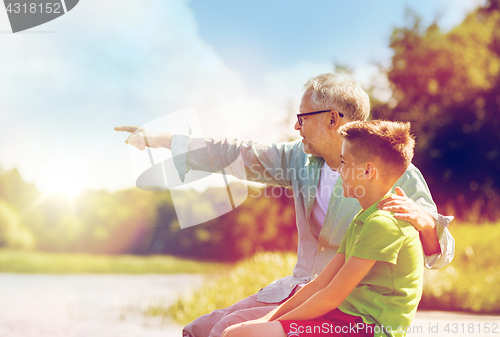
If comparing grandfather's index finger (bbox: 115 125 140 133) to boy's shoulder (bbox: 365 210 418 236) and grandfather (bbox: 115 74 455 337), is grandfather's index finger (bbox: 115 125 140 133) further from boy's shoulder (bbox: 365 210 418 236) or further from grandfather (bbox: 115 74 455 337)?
boy's shoulder (bbox: 365 210 418 236)

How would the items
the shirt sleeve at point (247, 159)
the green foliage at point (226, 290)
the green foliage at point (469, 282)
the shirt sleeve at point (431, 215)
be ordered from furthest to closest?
1. the green foliage at point (469, 282)
2. the green foliage at point (226, 290)
3. the shirt sleeve at point (247, 159)
4. the shirt sleeve at point (431, 215)

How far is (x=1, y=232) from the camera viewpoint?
21234 millimetres

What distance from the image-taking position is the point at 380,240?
4.10ft

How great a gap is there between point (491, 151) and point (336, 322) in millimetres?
13283

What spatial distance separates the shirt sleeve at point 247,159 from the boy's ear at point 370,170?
2.48ft

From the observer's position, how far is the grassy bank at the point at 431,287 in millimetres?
5171

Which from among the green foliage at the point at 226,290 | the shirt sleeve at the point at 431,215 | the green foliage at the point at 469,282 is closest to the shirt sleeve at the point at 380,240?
the shirt sleeve at the point at 431,215

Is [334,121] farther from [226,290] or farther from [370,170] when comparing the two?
[226,290]

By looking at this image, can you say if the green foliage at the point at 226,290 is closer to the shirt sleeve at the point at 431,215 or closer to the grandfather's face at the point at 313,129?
the grandfather's face at the point at 313,129

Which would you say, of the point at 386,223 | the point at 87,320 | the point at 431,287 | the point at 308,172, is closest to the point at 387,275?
the point at 386,223

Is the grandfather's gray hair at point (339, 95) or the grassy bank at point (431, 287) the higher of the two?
the grandfather's gray hair at point (339, 95)

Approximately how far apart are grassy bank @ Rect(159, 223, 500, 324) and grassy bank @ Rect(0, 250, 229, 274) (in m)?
14.8

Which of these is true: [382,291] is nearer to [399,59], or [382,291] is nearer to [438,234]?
[438,234]

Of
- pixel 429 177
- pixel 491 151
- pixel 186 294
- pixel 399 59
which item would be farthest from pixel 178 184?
pixel 399 59
